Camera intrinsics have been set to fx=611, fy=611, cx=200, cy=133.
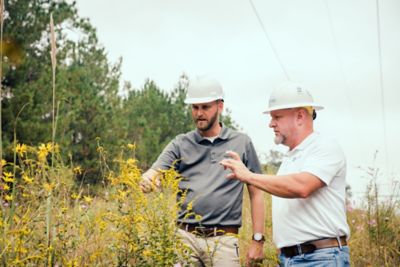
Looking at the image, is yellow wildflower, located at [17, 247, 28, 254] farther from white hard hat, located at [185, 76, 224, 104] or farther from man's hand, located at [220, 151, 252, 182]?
white hard hat, located at [185, 76, 224, 104]

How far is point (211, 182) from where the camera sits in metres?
4.14

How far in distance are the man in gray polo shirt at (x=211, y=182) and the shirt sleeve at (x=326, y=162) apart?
89cm

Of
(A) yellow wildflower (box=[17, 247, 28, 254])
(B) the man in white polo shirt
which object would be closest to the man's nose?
(B) the man in white polo shirt

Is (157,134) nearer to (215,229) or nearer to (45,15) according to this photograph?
(45,15)

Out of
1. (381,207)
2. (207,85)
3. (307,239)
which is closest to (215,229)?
(307,239)

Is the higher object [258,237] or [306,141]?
[306,141]

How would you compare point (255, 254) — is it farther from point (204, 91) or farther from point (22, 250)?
point (22, 250)

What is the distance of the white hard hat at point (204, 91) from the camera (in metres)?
4.26

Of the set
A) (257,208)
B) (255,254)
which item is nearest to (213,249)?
(255,254)

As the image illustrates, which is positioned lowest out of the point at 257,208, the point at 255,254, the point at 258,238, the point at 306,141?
the point at 255,254

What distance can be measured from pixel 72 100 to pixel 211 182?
A: 17.1 metres

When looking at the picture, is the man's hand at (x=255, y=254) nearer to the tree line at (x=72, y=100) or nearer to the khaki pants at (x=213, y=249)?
the khaki pants at (x=213, y=249)

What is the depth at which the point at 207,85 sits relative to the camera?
432 cm

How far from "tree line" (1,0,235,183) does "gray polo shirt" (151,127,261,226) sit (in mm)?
3256
